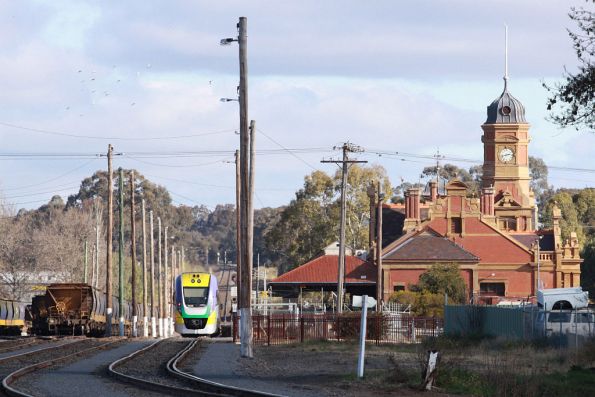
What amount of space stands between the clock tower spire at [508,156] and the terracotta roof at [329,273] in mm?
19157

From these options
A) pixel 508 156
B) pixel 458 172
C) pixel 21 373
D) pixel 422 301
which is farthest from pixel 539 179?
pixel 21 373

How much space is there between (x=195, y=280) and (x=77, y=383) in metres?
42.2

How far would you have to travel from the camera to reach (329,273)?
3556 inches

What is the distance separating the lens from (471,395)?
24453 millimetres

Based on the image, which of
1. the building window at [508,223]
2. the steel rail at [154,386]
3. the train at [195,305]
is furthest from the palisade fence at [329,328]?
the building window at [508,223]

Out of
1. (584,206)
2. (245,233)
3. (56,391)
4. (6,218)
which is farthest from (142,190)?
(56,391)

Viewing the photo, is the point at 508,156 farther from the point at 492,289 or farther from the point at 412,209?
the point at 492,289

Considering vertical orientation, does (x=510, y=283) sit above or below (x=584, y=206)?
below

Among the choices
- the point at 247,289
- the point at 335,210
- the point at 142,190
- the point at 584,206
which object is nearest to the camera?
the point at 247,289

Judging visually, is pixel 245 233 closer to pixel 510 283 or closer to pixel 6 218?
pixel 510 283

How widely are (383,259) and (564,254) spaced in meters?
14.3

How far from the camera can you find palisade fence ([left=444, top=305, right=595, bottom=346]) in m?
42.6

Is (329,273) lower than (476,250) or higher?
lower

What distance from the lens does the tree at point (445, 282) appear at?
8550cm
